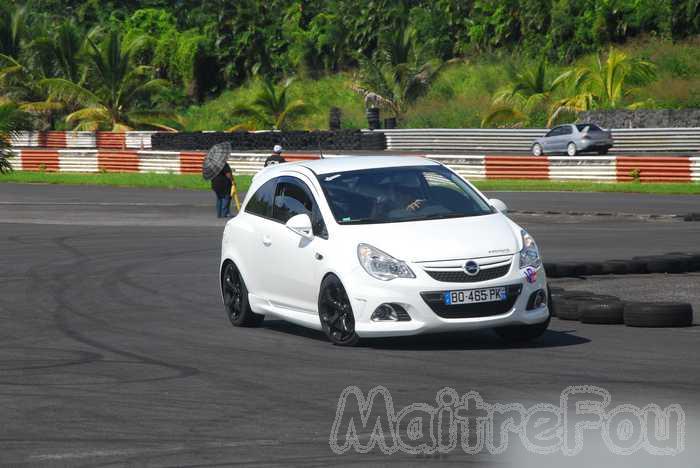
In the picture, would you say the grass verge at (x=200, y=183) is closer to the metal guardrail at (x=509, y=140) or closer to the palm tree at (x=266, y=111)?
the metal guardrail at (x=509, y=140)

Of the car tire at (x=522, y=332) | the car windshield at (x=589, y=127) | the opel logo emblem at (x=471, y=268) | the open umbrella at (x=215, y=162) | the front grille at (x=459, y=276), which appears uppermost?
the opel logo emblem at (x=471, y=268)

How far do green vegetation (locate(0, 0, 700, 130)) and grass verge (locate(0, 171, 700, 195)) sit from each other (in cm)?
1724

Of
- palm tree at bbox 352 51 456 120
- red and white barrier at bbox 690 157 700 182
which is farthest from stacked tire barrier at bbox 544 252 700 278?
palm tree at bbox 352 51 456 120

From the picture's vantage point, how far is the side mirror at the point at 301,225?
37.3ft

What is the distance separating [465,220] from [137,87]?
52.8 meters

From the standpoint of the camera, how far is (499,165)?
38.6m


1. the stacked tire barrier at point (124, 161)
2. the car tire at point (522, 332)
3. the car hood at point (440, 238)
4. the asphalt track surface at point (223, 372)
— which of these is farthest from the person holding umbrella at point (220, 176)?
the car tire at point (522, 332)

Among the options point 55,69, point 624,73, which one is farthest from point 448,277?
point 55,69

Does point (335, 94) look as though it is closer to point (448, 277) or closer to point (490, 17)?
point (490, 17)

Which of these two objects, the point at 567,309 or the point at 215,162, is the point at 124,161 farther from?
the point at 567,309

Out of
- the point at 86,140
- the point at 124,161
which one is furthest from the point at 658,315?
the point at 86,140

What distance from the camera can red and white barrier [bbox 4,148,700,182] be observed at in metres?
35.4

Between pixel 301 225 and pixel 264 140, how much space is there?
145 ft

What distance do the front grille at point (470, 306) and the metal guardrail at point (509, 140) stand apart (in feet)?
129
